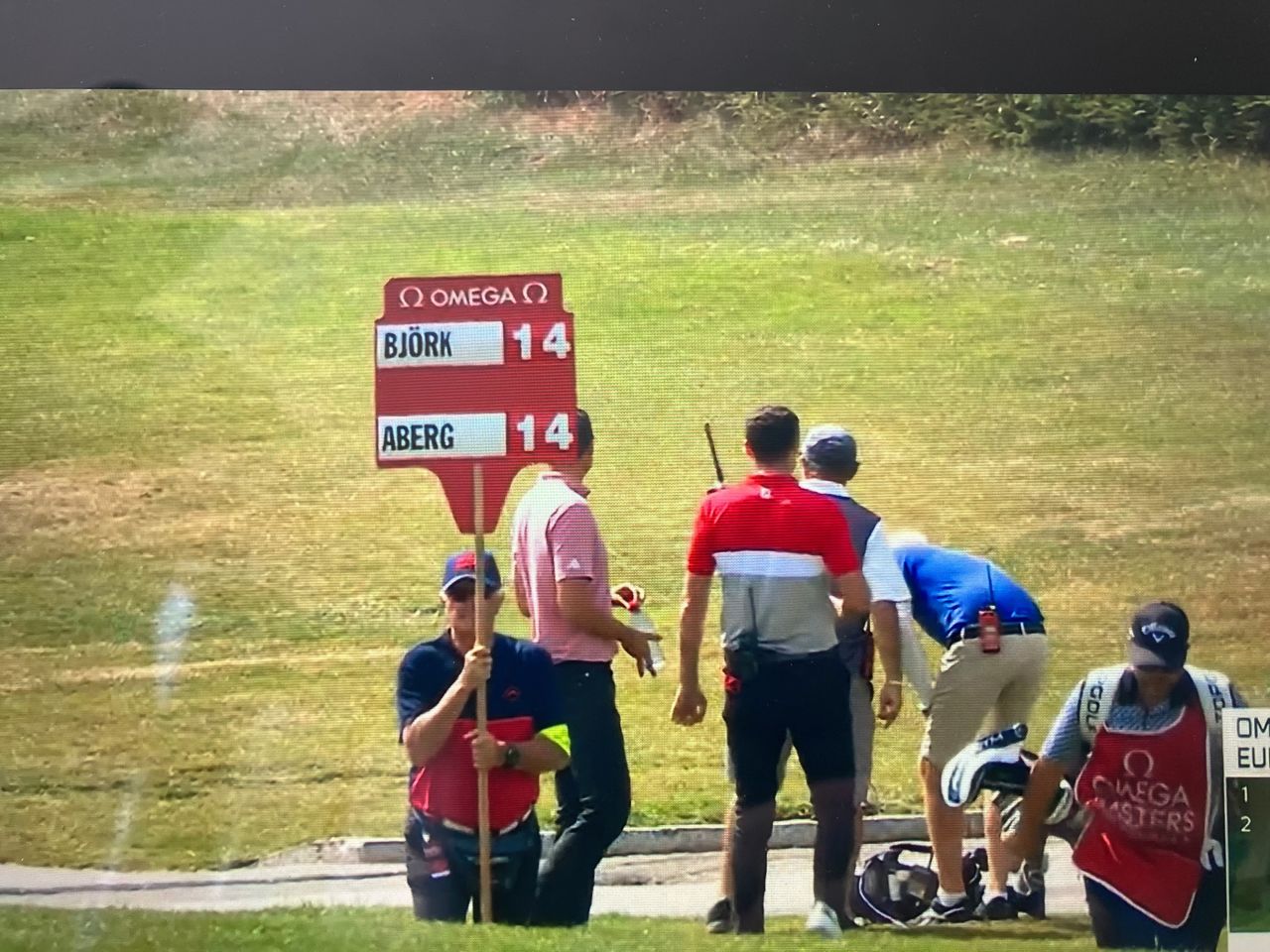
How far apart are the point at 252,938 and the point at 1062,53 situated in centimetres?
268

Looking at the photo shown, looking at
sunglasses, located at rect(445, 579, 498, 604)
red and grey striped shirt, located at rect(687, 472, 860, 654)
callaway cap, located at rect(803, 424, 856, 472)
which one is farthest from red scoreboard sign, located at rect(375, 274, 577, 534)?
callaway cap, located at rect(803, 424, 856, 472)

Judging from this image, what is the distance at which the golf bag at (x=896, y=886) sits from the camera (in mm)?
3566

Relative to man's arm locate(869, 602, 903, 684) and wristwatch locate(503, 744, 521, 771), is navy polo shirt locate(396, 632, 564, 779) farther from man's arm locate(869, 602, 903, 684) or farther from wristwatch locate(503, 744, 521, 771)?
man's arm locate(869, 602, 903, 684)

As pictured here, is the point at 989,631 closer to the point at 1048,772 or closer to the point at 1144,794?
the point at 1048,772

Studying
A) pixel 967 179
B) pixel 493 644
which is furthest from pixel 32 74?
pixel 967 179

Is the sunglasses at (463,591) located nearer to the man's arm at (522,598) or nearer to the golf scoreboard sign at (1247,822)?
the man's arm at (522,598)

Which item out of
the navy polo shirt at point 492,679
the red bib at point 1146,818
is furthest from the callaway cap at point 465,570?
the red bib at point 1146,818

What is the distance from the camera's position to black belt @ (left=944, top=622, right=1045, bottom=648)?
11.9 feet

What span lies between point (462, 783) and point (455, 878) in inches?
8.1

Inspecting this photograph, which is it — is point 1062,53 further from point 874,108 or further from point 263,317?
point 263,317

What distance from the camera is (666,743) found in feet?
11.6

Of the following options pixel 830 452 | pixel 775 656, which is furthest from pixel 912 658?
pixel 830 452

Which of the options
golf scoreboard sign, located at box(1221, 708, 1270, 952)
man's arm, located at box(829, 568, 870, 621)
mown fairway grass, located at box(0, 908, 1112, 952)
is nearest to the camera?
mown fairway grass, located at box(0, 908, 1112, 952)

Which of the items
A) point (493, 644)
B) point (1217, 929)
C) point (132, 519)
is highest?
point (132, 519)
